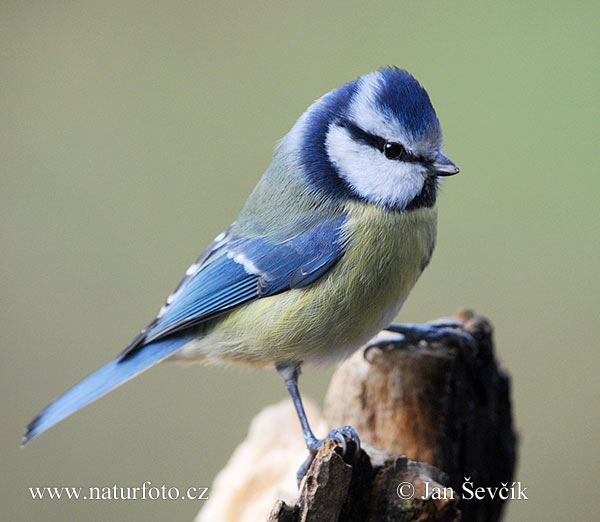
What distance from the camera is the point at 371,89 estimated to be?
49.6 inches

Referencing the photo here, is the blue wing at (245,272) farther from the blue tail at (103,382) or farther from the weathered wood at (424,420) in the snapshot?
the weathered wood at (424,420)

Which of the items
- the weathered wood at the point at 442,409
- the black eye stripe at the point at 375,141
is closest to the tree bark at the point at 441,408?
the weathered wood at the point at 442,409

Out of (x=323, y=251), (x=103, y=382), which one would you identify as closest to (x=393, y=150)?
(x=323, y=251)

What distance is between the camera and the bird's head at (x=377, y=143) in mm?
1229

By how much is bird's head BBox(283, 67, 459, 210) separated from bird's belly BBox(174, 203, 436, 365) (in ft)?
0.14

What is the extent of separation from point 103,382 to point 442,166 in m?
0.75

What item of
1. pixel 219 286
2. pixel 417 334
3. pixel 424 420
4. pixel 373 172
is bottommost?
pixel 424 420

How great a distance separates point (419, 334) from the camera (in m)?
1.54

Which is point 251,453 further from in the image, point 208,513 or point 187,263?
point 187,263

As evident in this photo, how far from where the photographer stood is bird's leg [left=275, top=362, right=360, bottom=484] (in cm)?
119

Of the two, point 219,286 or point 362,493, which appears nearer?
point 362,493

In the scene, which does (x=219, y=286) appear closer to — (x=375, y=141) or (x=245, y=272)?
(x=245, y=272)

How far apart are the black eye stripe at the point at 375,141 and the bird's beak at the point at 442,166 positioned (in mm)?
22

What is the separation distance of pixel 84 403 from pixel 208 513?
0.42 meters
